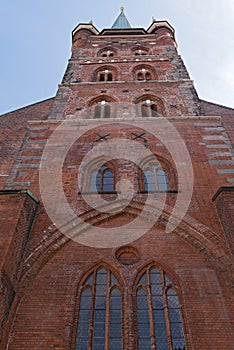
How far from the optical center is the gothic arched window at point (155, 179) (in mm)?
11367

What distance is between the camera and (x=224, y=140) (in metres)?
12.7

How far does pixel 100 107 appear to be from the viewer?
16078 millimetres

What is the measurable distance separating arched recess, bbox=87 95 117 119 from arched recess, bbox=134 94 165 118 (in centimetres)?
123

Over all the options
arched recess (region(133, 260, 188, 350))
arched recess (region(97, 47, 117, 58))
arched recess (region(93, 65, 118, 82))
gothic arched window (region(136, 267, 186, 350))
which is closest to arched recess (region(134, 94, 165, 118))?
arched recess (region(93, 65, 118, 82))

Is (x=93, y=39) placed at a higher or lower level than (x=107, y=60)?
higher

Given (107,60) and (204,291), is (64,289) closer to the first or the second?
(204,291)

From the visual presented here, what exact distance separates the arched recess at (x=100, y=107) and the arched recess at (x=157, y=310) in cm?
826

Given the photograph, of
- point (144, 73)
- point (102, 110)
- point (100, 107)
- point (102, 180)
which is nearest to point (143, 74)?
point (144, 73)

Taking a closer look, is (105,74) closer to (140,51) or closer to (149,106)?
(140,51)

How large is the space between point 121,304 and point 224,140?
702 cm

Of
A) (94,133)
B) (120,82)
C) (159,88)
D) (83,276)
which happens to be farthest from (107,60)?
(83,276)

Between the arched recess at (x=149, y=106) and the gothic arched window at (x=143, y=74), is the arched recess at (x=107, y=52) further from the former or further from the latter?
the arched recess at (x=149, y=106)

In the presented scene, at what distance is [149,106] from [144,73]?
3950mm

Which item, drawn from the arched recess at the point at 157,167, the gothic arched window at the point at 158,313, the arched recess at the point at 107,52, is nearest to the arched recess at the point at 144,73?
the arched recess at the point at 107,52
